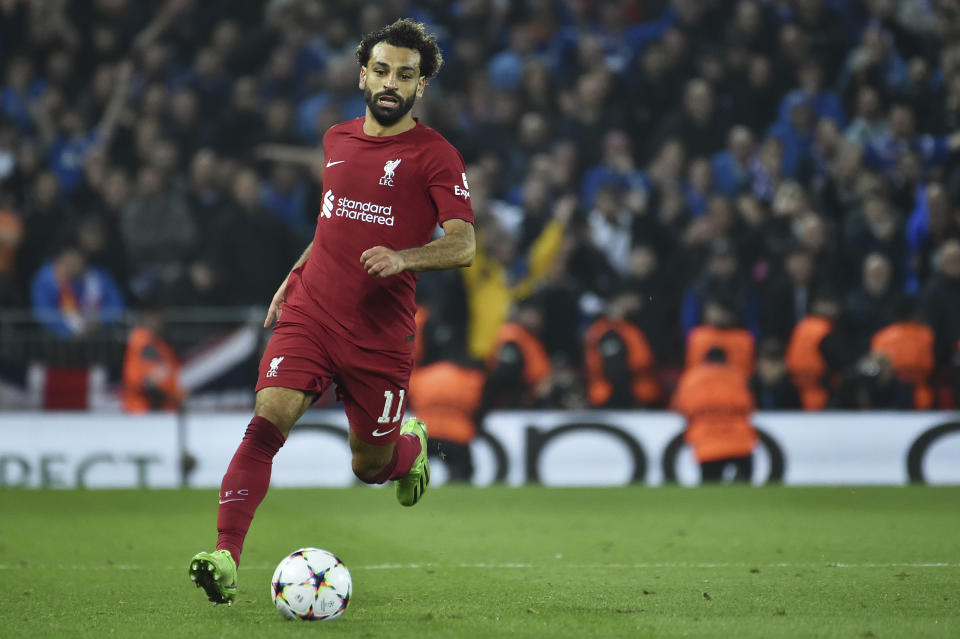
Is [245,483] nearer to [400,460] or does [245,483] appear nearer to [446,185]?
[400,460]

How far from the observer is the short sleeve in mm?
5137

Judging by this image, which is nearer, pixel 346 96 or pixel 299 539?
pixel 299 539

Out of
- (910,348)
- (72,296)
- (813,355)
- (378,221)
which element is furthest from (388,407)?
(72,296)

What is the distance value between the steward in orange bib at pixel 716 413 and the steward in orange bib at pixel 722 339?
0.62ft

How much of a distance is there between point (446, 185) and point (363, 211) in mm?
341

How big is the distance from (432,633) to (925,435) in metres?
7.50

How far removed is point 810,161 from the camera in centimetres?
1289

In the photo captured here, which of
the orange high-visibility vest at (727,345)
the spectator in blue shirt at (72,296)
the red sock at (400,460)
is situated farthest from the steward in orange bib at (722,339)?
the red sock at (400,460)

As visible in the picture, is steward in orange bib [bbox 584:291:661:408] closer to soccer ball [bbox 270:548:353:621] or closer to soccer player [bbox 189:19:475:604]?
soccer player [bbox 189:19:475:604]

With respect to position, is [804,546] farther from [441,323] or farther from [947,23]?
[947,23]

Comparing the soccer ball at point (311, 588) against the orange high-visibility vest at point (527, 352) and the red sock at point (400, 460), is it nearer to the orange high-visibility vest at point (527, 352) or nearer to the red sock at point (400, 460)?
the red sock at point (400, 460)

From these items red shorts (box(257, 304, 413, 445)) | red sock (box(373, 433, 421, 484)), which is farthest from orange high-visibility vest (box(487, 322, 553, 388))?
red shorts (box(257, 304, 413, 445))

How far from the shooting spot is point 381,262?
15.4 ft

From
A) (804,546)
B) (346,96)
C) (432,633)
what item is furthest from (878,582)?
(346,96)
